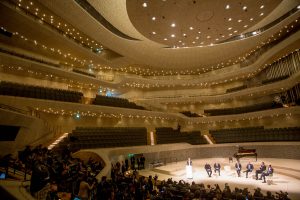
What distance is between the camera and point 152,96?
3014 centimetres

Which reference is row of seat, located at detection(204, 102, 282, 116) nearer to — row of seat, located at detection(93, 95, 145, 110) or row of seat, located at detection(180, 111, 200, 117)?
row of seat, located at detection(180, 111, 200, 117)

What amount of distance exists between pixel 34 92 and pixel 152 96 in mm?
16826

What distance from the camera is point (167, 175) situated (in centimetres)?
1500

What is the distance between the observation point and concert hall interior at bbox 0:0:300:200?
33.5ft

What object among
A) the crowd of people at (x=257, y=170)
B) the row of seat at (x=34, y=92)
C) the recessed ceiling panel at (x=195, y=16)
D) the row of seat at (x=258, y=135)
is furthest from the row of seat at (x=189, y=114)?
the row of seat at (x=34, y=92)

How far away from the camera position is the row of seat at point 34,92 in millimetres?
13887

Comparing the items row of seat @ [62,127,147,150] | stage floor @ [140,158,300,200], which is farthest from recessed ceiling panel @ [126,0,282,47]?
stage floor @ [140,158,300,200]

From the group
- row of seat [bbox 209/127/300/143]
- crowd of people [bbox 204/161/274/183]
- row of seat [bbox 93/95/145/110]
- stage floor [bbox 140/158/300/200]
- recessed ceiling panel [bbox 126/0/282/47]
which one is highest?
recessed ceiling panel [bbox 126/0/282/47]

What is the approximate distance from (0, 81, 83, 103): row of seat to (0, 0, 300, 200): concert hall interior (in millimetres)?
85

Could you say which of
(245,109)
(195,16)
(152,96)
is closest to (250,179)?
(195,16)

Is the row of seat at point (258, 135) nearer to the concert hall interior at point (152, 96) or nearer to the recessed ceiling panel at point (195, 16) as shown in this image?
the concert hall interior at point (152, 96)

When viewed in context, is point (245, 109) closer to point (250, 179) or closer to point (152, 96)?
point (152, 96)

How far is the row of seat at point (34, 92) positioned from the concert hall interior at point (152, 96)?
9 centimetres

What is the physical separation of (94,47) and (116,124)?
26.4ft
